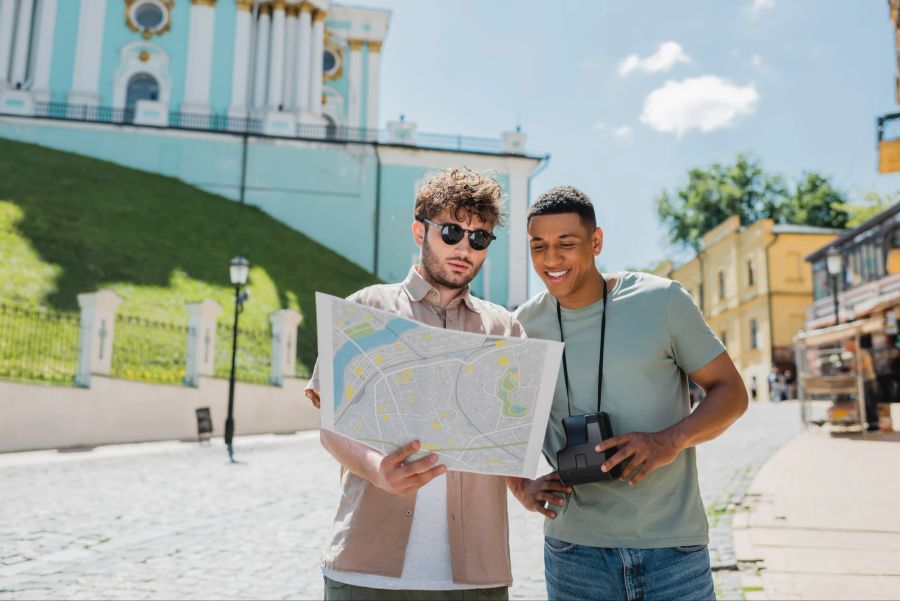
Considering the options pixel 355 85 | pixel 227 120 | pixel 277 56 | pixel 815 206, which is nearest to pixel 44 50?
pixel 227 120

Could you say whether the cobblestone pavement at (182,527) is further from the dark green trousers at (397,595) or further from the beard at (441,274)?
the beard at (441,274)

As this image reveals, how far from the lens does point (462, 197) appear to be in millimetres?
2129

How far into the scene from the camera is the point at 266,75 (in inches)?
1486

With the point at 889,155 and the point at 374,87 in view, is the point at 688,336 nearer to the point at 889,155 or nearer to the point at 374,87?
the point at 889,155

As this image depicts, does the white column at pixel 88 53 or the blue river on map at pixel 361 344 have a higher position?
the white column at pixel 88 53

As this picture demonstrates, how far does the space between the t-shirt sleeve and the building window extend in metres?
40.7

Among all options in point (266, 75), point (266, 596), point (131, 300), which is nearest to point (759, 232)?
point (266, 75)

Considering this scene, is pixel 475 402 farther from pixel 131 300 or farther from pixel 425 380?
pixel 131 300

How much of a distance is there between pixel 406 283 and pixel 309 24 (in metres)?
39.8

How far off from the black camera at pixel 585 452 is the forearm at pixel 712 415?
183mm

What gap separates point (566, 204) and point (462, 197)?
339 millimetres

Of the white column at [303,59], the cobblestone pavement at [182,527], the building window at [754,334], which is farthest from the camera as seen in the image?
the building window at [754,334]

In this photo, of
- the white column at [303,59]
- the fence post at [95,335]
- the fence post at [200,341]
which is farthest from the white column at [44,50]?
the fence post at [95,335]

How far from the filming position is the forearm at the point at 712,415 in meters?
2.07
